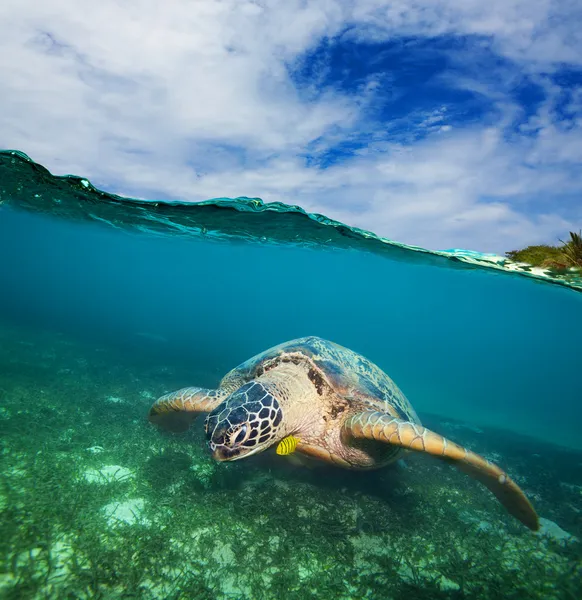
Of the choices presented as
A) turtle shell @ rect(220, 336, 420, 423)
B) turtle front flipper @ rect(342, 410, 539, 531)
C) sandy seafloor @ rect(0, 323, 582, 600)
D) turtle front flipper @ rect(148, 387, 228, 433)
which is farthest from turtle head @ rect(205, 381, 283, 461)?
turtle front flipper @ rect(148, 387, 228, 433)

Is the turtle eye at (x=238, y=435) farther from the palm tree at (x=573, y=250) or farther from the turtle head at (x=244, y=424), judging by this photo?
the palm tree at (x=573, y=250)

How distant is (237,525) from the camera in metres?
3.75

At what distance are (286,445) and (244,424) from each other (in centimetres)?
96

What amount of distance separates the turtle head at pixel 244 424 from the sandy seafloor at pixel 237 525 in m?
1.14

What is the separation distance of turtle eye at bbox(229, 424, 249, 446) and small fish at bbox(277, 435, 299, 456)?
0.76 meters

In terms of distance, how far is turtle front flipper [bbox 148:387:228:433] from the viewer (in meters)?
4.66

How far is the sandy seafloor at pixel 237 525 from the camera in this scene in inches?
119

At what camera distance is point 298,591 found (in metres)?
3.03

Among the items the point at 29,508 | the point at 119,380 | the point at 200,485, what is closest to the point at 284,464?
the point at 200,485

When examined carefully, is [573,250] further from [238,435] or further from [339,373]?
[238,435]

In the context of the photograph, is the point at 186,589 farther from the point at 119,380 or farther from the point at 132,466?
the point at 119,380

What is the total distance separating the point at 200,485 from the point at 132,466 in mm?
1057


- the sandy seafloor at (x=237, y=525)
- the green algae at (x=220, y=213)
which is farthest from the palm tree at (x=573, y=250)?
the sandy seafloor at (x=237, y=525)

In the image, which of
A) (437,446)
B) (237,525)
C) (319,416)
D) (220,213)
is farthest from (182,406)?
(220,213)
